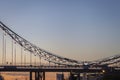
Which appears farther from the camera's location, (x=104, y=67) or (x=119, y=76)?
(x=104, y=67)

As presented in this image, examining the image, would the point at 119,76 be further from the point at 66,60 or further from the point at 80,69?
the point at 66,60

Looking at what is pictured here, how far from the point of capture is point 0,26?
157500mm

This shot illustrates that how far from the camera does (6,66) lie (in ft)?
520

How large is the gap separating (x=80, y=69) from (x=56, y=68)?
7.64 meters

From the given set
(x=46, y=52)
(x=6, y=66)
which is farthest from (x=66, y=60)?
(x=6, y=66)

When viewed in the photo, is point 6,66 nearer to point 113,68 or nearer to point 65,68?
point 65,68

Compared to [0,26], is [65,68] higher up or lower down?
lower down

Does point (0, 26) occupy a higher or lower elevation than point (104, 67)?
higher

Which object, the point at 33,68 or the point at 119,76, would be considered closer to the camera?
the point at 119,76

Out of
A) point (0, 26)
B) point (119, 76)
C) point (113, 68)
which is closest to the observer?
point (119, 76)

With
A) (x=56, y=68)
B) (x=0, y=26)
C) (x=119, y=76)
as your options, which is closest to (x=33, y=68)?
(x=56, y=68)

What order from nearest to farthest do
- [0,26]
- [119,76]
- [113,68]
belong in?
1. [119,76]
2. [0,26]
3. [113,68]

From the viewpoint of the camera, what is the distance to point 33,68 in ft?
537

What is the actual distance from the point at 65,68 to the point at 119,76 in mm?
35111
